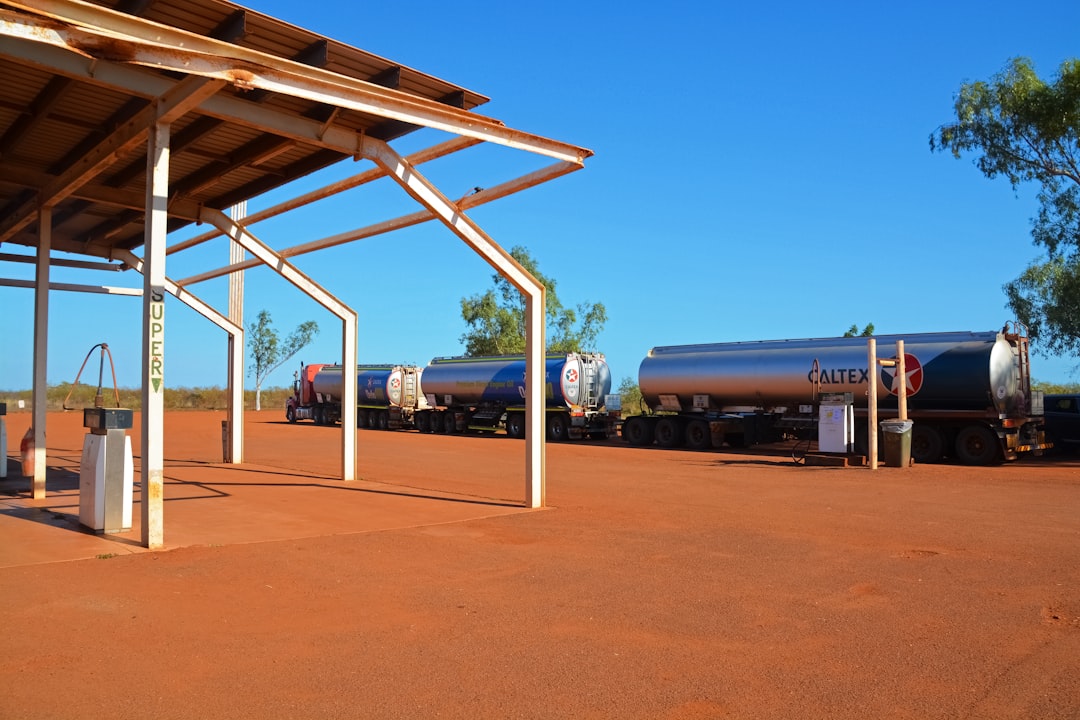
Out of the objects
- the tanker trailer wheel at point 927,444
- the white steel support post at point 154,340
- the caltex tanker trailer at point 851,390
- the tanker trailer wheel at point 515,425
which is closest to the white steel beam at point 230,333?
the white steel support post at point 154,340

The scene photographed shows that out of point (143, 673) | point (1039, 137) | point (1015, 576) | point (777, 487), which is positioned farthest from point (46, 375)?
point (1039, 137)

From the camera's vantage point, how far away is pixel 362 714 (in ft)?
14.5

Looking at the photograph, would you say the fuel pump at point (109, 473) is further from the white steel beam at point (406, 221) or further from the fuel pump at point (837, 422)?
the fuel pump at point (837, 422)

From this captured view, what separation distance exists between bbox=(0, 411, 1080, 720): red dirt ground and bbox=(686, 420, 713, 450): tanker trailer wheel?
13.7 metres

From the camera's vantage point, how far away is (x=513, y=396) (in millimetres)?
35125

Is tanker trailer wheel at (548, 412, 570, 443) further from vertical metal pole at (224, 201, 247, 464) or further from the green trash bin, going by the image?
vertical metal pole at (224, 201, 247, 464)

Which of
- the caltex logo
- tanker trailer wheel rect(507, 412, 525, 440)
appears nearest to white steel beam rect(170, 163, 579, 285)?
the caltex logo

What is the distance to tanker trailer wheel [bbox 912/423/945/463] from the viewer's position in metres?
21.3

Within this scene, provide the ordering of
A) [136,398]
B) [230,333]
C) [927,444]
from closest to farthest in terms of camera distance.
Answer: [230,333], [927,444], [136,398]

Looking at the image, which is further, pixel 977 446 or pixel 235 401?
pixel 977 446

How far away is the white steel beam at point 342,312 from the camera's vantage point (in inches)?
599

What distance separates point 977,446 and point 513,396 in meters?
18.5

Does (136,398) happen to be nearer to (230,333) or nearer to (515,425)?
(515,425)

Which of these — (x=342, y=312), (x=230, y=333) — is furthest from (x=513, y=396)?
(x=342, y=312)
